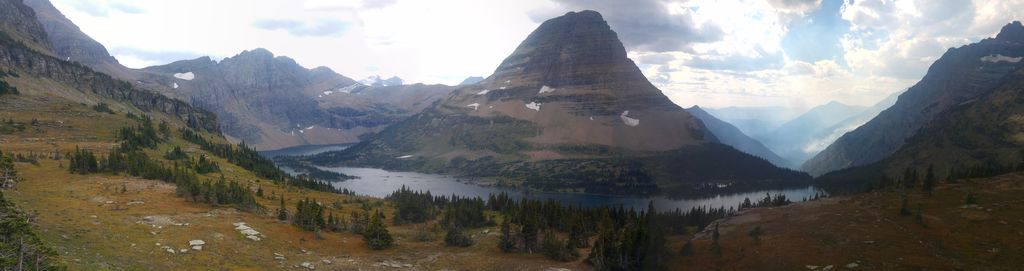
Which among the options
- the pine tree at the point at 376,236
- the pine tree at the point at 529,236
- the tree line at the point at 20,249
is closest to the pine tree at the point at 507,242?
the pine tree at the point at 529,236

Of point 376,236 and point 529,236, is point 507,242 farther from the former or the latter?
point 376,236

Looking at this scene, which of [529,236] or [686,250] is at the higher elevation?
[529,236]

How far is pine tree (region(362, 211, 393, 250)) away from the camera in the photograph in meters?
62.4

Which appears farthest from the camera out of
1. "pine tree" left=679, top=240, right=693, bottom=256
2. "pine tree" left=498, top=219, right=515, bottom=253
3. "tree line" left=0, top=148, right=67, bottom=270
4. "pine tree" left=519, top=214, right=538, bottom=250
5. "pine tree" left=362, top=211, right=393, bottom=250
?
"pine tree" left=679, top=240, right=693, bottom=256

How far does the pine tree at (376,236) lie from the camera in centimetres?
6238

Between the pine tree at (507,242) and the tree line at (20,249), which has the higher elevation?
the tree line at (20,249)

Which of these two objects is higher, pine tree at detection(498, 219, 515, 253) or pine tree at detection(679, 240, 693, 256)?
pine tree at detection(498, 219, 515, 253)

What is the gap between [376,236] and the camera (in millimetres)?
63000

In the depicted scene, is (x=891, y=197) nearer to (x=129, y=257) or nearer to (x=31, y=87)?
(x=129, y=257)

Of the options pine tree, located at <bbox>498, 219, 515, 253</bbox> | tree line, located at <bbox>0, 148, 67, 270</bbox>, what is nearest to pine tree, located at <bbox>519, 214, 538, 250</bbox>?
pine tree, located at <bbox>498, 219, 515, 253</bbox>

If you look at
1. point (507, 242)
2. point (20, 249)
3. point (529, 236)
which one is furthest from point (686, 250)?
point (20, 249)

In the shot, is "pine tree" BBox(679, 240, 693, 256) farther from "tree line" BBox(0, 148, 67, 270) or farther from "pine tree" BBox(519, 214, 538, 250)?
"tree line" BBox(0, 148, 67, 270)

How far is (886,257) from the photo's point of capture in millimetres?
56094

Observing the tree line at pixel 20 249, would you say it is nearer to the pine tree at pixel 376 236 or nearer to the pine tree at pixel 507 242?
the pine tree at pixel 376 236
